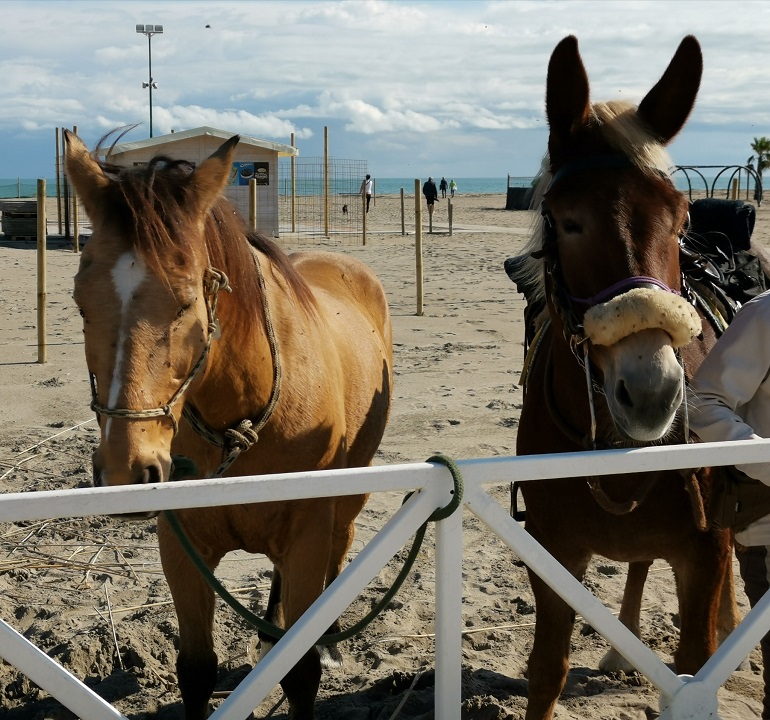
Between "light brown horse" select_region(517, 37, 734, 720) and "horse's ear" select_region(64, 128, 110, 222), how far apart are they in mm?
1306

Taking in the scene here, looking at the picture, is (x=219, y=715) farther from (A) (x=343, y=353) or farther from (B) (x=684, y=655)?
(A) (x=343, y=353)

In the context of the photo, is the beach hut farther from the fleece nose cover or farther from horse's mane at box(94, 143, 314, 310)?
the fleece nose cover

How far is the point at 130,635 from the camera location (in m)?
3.91

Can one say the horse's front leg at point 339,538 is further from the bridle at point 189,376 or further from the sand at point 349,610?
the bridle at point 189,376

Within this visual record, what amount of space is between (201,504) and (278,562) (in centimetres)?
120

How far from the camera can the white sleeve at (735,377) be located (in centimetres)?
253

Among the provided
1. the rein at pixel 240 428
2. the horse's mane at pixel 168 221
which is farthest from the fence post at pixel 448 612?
the horse's mane at pixel 168 221

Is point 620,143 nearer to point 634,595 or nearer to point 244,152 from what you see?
point 634,595

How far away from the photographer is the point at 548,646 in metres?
2.92

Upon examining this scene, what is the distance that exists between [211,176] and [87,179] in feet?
1.14

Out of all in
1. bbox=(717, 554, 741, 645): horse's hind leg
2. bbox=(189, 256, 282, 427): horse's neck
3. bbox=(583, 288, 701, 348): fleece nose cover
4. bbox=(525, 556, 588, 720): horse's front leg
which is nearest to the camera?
bbox=(583, 288, 701, 348): fleece nose cover

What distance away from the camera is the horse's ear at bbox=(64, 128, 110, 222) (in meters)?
2.46

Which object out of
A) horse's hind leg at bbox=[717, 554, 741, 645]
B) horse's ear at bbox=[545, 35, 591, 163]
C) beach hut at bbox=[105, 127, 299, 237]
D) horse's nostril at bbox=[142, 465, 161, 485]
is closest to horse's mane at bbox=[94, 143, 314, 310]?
horse's nostril at bbox=[142, 465, 161, 485]

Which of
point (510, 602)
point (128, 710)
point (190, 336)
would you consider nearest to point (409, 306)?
point (510, 602)
